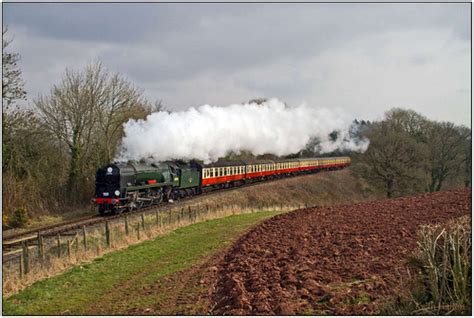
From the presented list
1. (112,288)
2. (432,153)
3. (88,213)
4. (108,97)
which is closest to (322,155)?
(432,153)

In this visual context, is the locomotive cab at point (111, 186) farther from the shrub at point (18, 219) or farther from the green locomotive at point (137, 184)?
the shrub at point (18, 219)

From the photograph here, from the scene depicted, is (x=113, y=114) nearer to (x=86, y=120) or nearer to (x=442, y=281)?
(x=86, y=120)

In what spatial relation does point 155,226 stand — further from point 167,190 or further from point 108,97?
point 108,97

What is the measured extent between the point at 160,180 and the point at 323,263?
1947 cm

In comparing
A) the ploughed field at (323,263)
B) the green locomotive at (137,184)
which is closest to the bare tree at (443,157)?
the green locomotive at (137,184)

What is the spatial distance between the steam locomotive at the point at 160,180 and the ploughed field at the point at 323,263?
1126 cm

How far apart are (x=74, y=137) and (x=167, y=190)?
830 centimetres

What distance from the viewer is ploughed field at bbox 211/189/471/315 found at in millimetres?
7316

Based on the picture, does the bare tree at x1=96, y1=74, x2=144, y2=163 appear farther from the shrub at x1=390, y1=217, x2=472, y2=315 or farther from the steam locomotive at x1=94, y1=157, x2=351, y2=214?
the shrub at x1=390, y1=217, x2=472, y2=315

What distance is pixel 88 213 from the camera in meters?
26.7

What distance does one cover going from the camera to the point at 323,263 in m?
9.38

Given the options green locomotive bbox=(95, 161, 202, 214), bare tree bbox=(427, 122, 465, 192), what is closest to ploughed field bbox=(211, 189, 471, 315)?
green locomotive bbox=(95, 161, 202, 214)

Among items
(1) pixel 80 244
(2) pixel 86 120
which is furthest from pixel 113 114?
(1) pixel 80 244

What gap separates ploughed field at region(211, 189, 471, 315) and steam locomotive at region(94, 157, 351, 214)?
11.3 meters
